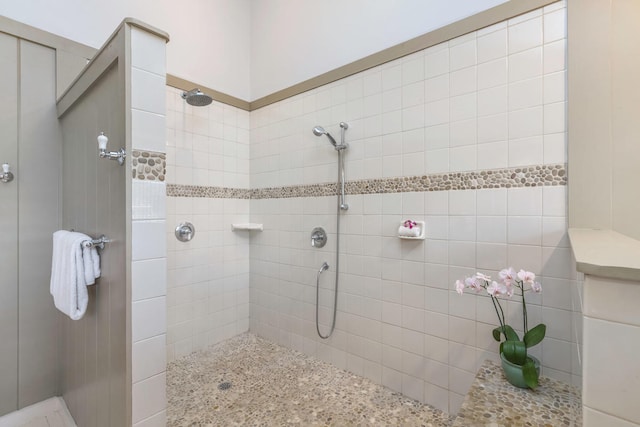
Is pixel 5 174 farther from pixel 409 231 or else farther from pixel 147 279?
pixel 409 231

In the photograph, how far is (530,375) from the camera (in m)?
1.12

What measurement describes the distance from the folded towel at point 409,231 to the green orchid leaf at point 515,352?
0.65m

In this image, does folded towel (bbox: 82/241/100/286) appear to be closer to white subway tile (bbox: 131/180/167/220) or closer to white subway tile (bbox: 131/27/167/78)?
white subway tile (bbox: 131/180/167/220)

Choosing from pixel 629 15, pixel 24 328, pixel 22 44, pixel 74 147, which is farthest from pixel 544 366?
pixel 22 44

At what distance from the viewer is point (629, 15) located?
117 centimetres

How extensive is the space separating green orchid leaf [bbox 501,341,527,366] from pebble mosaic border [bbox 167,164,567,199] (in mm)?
713

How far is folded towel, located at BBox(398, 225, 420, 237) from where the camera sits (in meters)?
1.64

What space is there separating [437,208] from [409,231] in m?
0.20

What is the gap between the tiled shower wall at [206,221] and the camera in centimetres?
219

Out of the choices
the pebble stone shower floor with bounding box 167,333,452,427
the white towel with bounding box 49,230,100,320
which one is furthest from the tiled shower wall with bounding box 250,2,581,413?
the white towel with bounding box 49,230,100,320

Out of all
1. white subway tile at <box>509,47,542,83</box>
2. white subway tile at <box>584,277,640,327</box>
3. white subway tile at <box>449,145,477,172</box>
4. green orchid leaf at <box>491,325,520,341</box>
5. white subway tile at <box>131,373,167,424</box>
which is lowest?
white subway tile at <box>131,373,167,424</box>

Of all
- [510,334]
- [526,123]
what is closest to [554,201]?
[526,123]

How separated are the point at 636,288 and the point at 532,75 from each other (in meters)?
1.26

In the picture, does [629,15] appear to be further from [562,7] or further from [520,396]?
[520,396]
